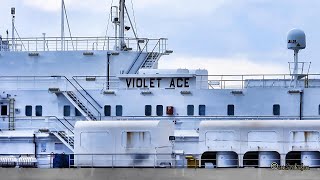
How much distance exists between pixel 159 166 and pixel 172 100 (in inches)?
242

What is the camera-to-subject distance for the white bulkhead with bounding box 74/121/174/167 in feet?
144

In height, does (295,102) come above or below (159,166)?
above

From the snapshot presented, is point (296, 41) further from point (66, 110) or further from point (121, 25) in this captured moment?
point (66, 110)

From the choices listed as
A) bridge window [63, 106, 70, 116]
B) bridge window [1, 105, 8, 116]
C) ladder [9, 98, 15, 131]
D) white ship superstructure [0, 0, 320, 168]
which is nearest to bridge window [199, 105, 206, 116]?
white ship superstructure [0, 0, 320, 168]

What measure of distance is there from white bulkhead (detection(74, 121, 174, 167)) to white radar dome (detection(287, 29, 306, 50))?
32.9ft

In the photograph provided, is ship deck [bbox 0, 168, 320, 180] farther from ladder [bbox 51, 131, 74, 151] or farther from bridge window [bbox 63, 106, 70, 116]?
bridge window [bbox 63, 106, 70, 116]

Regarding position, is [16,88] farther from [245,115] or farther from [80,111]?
[245,115]

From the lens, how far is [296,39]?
5028 centimetres

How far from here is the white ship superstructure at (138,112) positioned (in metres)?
44.3

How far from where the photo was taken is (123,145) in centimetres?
4428

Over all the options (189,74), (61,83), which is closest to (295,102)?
(189,74)

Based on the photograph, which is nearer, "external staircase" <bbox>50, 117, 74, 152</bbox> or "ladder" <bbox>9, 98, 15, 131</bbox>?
"external staircase" <bbox>50, 117, 74, 152</bbox>

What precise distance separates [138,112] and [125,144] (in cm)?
510

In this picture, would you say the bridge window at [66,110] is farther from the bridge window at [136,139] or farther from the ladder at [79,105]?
the bridge window at [136,139]
